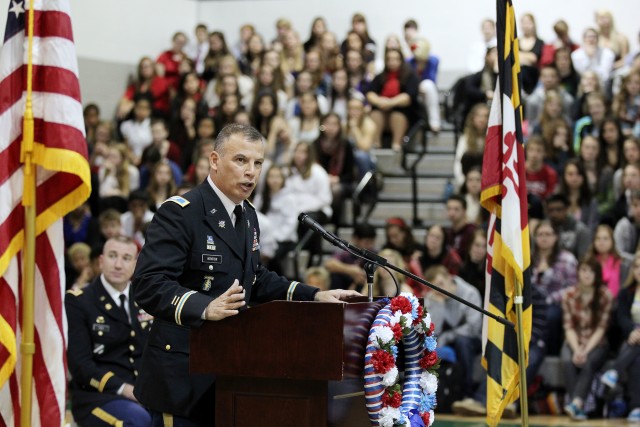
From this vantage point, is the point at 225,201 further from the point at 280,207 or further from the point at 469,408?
the point at 280,207

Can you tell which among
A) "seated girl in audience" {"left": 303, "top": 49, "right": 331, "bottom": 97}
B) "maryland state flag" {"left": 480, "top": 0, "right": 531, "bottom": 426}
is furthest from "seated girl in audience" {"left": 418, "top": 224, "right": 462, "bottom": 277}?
"seated girl in audience" {"left": 303, "top": 49, "right": 331, "bottom": 97}

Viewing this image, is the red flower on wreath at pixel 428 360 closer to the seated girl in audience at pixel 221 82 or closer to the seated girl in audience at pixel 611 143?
the seated girl in audience at pixel 611 143

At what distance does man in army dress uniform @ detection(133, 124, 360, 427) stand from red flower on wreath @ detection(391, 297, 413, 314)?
0.20 m

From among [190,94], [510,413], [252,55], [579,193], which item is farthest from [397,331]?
[252,55]

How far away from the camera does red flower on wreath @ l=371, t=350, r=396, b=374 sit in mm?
4660

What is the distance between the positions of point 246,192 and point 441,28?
12926 mm

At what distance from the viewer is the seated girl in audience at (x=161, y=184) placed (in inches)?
494

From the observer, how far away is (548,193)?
11836 millimetres

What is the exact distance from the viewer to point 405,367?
5008 millimetres

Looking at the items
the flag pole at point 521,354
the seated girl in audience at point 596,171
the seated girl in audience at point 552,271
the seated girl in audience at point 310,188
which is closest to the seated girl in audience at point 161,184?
the seated girl in audience at point 310,188

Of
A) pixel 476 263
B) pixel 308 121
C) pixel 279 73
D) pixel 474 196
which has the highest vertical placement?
pixel 279 73

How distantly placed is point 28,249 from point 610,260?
694cm

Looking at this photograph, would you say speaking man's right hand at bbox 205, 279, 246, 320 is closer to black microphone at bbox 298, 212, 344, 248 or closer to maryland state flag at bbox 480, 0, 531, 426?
black microphone at bbox 298, 212, 344, 248

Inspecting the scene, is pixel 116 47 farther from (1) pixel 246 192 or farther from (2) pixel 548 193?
(1) pixel 246 192
